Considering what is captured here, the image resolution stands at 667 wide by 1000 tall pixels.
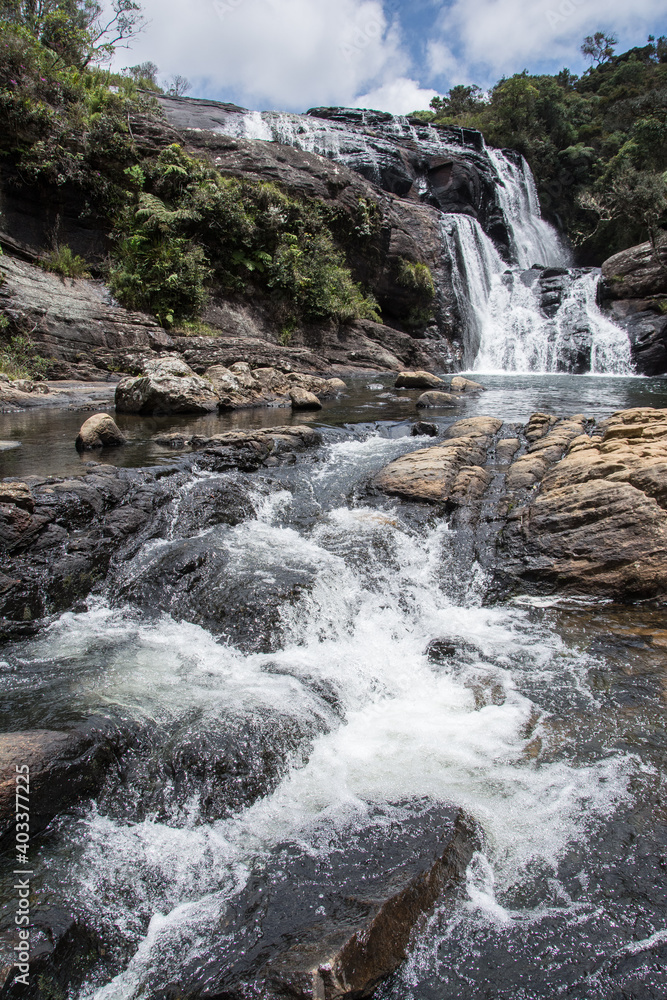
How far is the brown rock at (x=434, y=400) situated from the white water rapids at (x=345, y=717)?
6.48m

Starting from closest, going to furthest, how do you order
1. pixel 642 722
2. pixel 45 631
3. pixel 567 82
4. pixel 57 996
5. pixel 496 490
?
pixel 57 996, pixel 642 722, pixel 45 631, pixel 496 490, pixel 567 82

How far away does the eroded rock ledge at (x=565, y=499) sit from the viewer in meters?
4.38

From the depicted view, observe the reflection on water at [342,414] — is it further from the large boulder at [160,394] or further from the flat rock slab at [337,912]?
the flat rock slab at [337,912]

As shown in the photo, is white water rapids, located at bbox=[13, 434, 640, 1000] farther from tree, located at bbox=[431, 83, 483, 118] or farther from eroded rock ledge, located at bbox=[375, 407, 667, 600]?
tree, located at bbox=[431, 83, 483, 118]

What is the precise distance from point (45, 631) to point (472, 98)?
52.0 metres

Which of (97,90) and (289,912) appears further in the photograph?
(97,90)

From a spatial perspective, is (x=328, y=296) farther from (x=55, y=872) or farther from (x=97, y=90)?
(x=55, y=872)

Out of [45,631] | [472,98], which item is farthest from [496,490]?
[472,98]

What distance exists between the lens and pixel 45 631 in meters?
3.85

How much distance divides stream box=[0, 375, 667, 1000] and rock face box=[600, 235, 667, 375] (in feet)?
57.8

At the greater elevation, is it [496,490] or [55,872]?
[496,490]

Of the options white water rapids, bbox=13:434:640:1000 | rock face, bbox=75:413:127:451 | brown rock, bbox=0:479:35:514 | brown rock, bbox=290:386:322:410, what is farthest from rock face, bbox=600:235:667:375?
brown rock, bbox=0:479:35:514

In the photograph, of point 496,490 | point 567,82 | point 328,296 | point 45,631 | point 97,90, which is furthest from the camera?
point 567,82

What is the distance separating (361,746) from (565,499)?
10.7ft
